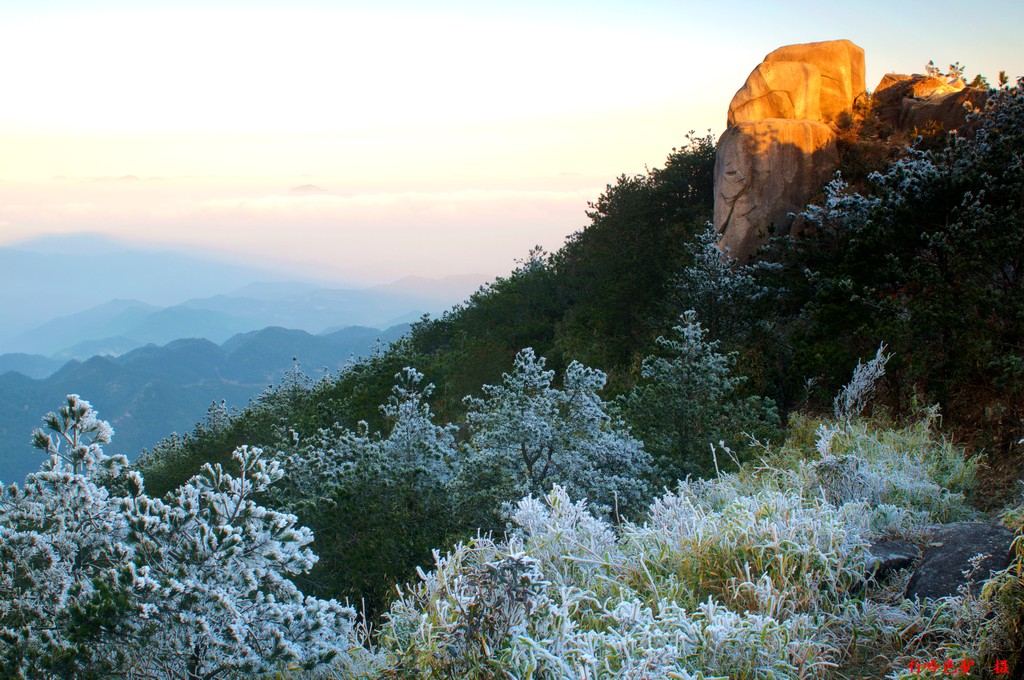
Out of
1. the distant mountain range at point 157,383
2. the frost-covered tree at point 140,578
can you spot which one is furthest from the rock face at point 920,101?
the distant mountain range at point 157,383

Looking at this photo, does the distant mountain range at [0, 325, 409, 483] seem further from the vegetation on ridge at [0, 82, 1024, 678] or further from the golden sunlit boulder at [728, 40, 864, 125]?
the vegetation on ridge at [0, 82, 1024, 678]

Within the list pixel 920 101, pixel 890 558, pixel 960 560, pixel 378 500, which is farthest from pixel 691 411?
pixel 920 101

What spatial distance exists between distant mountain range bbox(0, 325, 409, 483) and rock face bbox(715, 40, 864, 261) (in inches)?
3548

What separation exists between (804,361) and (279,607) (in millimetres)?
8421

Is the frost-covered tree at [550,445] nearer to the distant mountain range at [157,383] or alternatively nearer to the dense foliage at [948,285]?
the dense foliage at [948,285]

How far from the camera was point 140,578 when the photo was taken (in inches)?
162

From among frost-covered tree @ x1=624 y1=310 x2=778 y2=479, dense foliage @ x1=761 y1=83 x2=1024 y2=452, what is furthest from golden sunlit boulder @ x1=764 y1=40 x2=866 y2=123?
frost-covered tree @ x1=624 y1=310 x2=778 y2=479

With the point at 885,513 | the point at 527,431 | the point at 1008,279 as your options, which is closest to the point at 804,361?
the point at 1008,279

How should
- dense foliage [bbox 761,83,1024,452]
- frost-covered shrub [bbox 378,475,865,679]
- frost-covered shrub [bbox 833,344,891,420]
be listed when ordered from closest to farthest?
frost-covered shrub [bbox 378,475,865,679]
dense foliage [bbox 761,83,1024,452]
frost-covered shrub [bbox 833,344,891,420]

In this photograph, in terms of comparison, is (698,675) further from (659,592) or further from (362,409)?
(362,409)

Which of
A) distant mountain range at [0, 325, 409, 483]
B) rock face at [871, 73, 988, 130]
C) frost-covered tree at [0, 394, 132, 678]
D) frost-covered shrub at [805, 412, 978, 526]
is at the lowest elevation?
distant mountain range at [0, 325, 409, 483]

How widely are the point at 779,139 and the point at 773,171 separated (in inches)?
30.2

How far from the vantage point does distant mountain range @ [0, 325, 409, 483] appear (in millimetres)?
133750

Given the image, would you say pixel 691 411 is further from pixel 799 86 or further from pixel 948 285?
pixel 799 86
